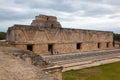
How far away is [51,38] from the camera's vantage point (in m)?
16.0

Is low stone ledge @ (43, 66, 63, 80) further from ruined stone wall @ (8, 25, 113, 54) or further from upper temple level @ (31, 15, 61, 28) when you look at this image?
upper temple level @ (31, 15, 61, 28)

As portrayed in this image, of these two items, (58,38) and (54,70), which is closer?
(54,70)

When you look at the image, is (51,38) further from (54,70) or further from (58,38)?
(54,70)

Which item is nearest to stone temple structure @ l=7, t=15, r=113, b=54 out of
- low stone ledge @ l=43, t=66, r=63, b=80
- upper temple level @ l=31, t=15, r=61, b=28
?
upper temple level @ l=31, t=15, r=61, b=28

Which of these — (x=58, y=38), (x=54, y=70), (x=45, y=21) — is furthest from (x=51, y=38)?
(x=54, y=70)

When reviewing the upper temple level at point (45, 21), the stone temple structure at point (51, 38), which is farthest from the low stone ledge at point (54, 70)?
the upper temple level at point (45, 21)

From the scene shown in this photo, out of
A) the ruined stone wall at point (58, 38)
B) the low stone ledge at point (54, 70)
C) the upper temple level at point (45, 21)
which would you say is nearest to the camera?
the low stone ledge at point (54, 70)

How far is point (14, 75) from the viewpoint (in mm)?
4836

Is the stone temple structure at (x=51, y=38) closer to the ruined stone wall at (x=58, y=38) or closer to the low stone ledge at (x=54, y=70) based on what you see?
the ruined stone wall at (x=58, y=38)

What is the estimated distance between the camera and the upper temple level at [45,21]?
17500 millimetres

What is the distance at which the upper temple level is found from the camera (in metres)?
17.5

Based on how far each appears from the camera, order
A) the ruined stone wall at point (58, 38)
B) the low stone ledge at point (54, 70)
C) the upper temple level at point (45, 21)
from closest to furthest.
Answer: the low stone ledge at point (54, 70) < the ruined stone wall at point (58, 38) < the upper temple level at point (45, 21)

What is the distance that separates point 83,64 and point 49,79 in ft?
28.6

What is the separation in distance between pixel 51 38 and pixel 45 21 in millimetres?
2599
